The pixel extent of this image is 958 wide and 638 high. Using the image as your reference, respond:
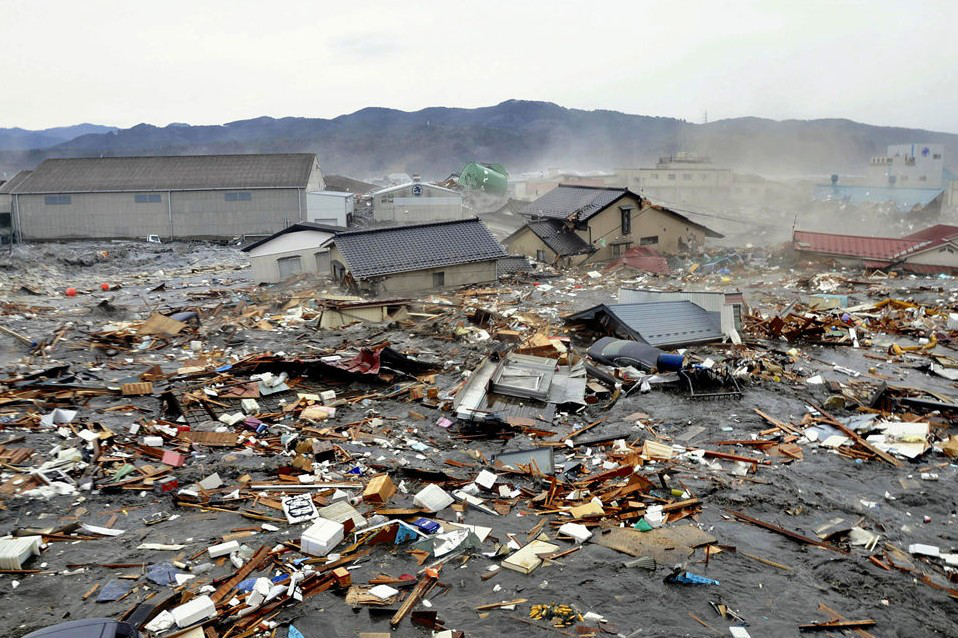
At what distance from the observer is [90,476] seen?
947 centimetres

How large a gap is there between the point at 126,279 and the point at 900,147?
75.9m

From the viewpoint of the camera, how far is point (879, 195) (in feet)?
201

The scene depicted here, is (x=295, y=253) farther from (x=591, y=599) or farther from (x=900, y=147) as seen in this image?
(x=900, y=147)

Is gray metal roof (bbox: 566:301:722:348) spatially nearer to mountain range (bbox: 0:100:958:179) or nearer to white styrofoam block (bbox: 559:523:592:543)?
white styrofoam block (bbox: 559:523:592:543)

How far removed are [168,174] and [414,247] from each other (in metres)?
29.5

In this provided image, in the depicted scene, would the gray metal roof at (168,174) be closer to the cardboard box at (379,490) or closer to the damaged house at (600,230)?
the damaged house at (600,230)

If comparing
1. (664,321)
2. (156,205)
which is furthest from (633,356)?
(156,205)

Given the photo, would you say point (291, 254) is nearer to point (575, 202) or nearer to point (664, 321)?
point (575, 202)

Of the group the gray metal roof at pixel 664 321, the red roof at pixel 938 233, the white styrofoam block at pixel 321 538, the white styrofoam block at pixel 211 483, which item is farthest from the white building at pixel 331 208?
the white styrofoam block at pixel 321 538

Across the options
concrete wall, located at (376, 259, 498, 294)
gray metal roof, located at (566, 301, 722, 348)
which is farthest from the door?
gray metal roof, located at (566, 301, 722, 348)

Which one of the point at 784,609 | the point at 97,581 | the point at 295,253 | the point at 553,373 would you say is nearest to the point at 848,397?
the point at 553,373

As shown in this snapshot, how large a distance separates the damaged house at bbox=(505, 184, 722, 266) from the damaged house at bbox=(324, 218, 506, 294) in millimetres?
7282

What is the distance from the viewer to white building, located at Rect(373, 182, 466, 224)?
42906mm

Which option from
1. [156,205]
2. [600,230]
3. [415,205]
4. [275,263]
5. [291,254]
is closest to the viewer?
[275,263]
